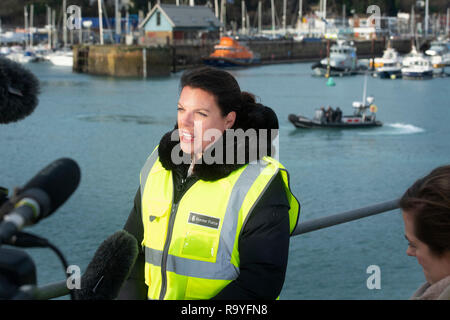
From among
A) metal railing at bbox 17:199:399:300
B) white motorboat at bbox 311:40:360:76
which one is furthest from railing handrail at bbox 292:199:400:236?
white motorboat at bbox 311:40:360:76

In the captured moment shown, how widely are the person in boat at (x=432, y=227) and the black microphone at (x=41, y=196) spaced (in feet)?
2.53

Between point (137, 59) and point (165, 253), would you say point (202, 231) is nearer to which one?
point (165, 253)

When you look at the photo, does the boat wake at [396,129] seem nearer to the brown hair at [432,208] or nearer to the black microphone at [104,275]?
the brown hair at [432,208]

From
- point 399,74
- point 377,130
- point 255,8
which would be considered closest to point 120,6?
point 255,8

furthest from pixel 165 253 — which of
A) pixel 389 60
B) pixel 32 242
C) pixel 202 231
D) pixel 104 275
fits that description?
pixel 389 60

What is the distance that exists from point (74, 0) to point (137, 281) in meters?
77.4

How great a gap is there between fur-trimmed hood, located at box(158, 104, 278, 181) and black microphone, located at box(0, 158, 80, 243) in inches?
40.4

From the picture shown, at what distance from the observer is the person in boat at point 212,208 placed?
1.99m

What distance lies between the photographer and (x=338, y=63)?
55688mm

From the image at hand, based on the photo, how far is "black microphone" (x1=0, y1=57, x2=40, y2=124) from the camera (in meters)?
1.35

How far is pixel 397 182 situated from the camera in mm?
22297

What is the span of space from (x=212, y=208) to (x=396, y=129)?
31348 mm

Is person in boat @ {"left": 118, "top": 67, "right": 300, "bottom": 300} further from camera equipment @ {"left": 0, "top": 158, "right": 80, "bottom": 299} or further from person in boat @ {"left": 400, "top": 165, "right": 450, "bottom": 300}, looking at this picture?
camera equipment @ {"left": 0, "top": 158, "right": 80, "bottom": 299}

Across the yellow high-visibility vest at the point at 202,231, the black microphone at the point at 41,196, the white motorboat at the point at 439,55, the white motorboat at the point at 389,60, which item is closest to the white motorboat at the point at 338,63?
the white motorboat at the point at 389,60
